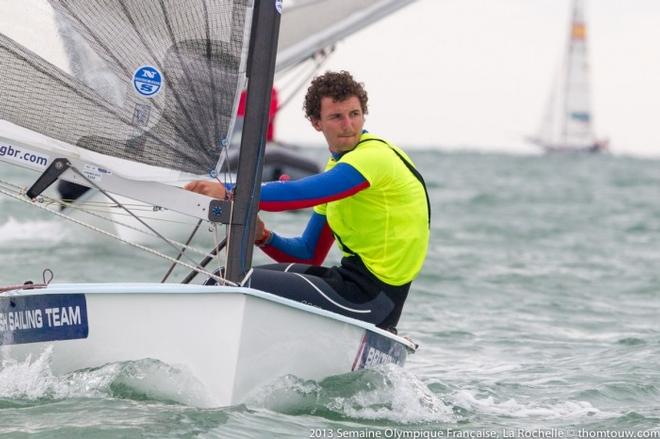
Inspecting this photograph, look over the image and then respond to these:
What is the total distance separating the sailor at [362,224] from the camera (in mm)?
3885

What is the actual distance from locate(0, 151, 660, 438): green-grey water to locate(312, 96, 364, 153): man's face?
28.8 inches

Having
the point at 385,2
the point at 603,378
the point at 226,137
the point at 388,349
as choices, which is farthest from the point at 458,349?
the point at 385,2

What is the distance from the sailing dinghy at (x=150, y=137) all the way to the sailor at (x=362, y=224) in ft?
0.76

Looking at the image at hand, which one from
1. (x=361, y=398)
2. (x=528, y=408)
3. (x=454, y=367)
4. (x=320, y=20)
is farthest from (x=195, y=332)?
(x=320, y=20)

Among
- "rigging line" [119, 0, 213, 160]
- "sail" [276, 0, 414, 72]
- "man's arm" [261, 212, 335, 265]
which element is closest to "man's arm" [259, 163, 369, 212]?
"rigging line" [119, 0, 213, 160]

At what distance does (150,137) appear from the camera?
12.2 feet

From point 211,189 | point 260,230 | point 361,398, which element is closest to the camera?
point 211,189

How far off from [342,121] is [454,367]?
68.2 inches

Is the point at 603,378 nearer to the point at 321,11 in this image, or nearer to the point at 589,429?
the point at 589,429

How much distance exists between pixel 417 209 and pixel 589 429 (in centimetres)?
89

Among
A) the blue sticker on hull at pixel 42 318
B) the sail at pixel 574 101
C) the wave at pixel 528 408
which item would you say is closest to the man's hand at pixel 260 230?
the blue sticker on hull at pixel 42 318

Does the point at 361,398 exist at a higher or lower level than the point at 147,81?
lower

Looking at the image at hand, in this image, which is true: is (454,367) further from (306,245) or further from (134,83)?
(134,83)

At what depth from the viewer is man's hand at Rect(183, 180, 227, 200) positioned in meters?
3.67
